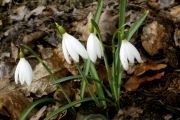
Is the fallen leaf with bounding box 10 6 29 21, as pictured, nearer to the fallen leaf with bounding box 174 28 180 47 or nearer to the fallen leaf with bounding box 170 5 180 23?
the fallen leaf with bounding box 170 5 180 23

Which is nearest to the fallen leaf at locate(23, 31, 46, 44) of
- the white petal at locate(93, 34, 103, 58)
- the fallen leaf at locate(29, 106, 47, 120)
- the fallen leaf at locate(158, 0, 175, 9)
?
the fallen leaf at locate(29, 106, 47, 120)

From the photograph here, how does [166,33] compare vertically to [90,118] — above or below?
above

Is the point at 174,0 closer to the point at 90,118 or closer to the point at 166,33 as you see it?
the point at 166,33

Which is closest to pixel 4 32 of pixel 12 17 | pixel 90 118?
pixel 12 17

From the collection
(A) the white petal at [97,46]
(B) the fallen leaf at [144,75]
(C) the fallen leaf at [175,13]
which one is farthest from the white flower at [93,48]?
(C) the fallen leaf at [175,13]

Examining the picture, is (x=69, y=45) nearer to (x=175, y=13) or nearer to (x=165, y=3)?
(x=175, y=13)

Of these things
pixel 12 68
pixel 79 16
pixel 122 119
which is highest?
pixel 79 16

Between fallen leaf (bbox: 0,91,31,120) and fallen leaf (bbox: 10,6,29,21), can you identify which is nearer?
fallen leaf (bbox: 0,91,31,120)
